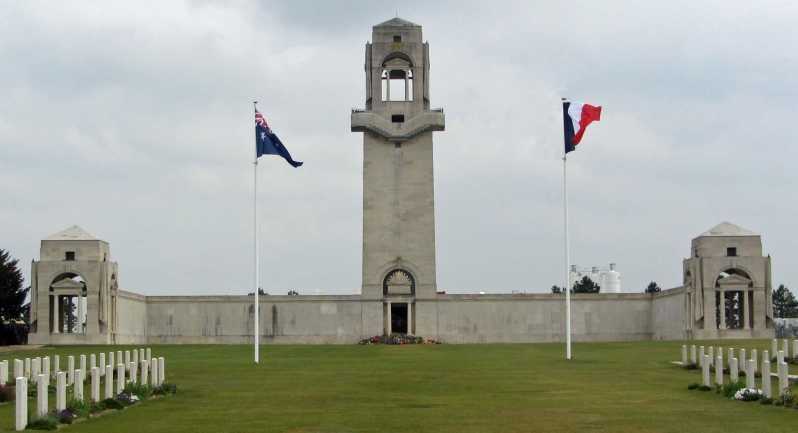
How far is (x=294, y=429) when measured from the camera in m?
22.0

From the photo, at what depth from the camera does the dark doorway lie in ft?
256

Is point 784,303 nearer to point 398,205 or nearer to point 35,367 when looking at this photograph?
point 398,205

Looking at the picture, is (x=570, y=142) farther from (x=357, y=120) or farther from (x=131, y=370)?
(x=357, y=120)

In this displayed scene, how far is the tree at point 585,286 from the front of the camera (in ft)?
456

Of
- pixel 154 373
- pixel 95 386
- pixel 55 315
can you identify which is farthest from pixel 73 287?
pixel 95 386

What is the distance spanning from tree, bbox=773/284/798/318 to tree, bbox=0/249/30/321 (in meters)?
92.4

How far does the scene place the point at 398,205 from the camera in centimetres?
7819

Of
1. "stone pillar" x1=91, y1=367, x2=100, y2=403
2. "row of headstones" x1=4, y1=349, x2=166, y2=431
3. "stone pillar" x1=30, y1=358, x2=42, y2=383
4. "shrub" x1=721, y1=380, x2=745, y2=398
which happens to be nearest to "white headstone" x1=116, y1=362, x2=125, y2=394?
"row of headstones" x1=4, y1=349, x2=166, y2=431

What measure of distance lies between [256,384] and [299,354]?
67.5 ft

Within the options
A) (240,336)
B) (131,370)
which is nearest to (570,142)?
(131,370)

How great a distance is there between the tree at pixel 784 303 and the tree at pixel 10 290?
92.4 meters

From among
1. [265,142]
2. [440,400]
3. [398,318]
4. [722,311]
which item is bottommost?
[440,400]

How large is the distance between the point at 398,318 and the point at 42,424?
57138 mm

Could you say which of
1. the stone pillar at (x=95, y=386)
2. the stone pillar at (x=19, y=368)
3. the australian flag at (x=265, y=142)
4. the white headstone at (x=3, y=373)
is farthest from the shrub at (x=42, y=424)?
the australian flag at (x=265, y=142)
